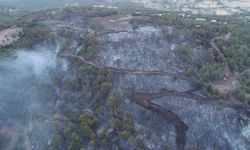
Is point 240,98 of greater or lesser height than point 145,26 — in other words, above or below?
below

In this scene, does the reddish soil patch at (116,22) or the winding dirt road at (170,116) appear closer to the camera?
the winding dirt road at (170,116)

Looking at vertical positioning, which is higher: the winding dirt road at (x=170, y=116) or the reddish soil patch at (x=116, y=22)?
→ the reddish soil patch at (x=116, y=22)

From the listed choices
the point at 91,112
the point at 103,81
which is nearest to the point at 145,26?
the point at 103,81

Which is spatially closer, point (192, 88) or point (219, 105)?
point (219, 105)

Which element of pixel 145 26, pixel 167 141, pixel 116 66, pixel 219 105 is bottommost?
pixel 167 141

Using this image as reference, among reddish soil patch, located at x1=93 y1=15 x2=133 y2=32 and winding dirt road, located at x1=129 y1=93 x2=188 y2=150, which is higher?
reddish soil patch, located at x1=93 y1=15 x2=133 y2=32

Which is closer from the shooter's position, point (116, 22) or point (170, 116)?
point (170, 116)

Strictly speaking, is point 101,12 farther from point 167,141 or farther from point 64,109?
point 167,141

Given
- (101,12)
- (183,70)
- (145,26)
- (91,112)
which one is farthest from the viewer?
(101,12)

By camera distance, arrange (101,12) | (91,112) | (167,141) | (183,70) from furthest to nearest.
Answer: (101,12) → (183,70) → (91,112) → (167,141)

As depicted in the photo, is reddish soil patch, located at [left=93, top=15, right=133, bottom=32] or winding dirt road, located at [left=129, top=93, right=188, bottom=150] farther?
reddish soil patch, located at [left=93, top=15, right=133, bottom=32]

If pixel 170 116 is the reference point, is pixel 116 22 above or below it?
above
